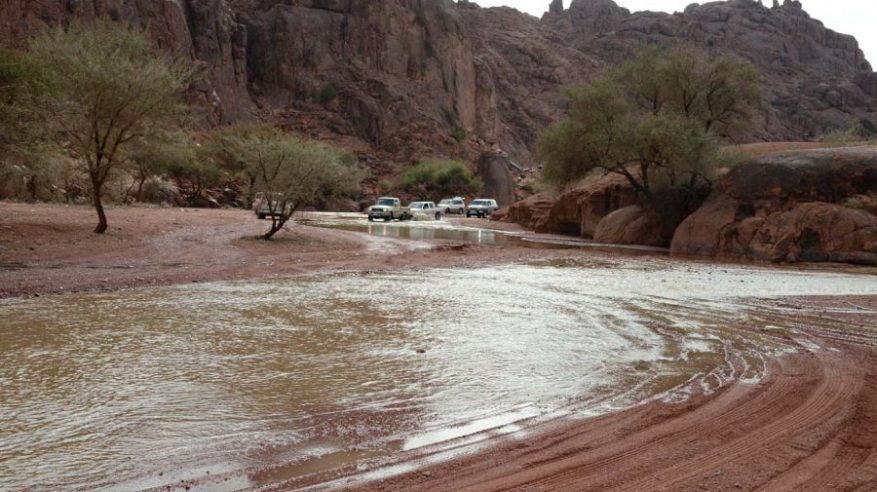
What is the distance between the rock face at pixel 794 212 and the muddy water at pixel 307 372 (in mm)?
12738

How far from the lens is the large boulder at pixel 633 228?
1238 inches

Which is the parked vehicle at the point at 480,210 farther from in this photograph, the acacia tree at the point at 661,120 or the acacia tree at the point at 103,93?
the acacia tree at the point at 103,93

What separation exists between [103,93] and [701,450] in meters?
21.5

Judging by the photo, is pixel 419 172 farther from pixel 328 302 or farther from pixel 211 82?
pixel 328 302

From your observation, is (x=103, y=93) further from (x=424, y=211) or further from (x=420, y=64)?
(x=420, y=64)

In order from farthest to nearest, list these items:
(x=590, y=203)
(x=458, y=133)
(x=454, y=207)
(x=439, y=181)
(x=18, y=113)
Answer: (x=458, y=133)
(x=439, y=181)
(x=454, y=207)
(x=590, y=203)
(x=18, y=113)

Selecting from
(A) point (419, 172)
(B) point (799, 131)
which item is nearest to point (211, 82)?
(A) point (419, 172)

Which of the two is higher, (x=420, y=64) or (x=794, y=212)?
(x=420, y=64)

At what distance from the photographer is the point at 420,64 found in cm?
10400

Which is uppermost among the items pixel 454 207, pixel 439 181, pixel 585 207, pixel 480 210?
pixel 439 181

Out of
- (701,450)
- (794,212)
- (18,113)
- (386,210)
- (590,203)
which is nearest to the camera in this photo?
(701,450)

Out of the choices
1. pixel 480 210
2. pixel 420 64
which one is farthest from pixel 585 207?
pixel 420 64

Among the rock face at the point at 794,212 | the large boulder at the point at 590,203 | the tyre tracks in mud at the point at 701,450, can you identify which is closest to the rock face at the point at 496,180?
the large boulder at the point at 590,203

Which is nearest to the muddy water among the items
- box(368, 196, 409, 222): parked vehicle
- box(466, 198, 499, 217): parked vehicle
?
box(368, 196, 409, 222): parked vehicle
